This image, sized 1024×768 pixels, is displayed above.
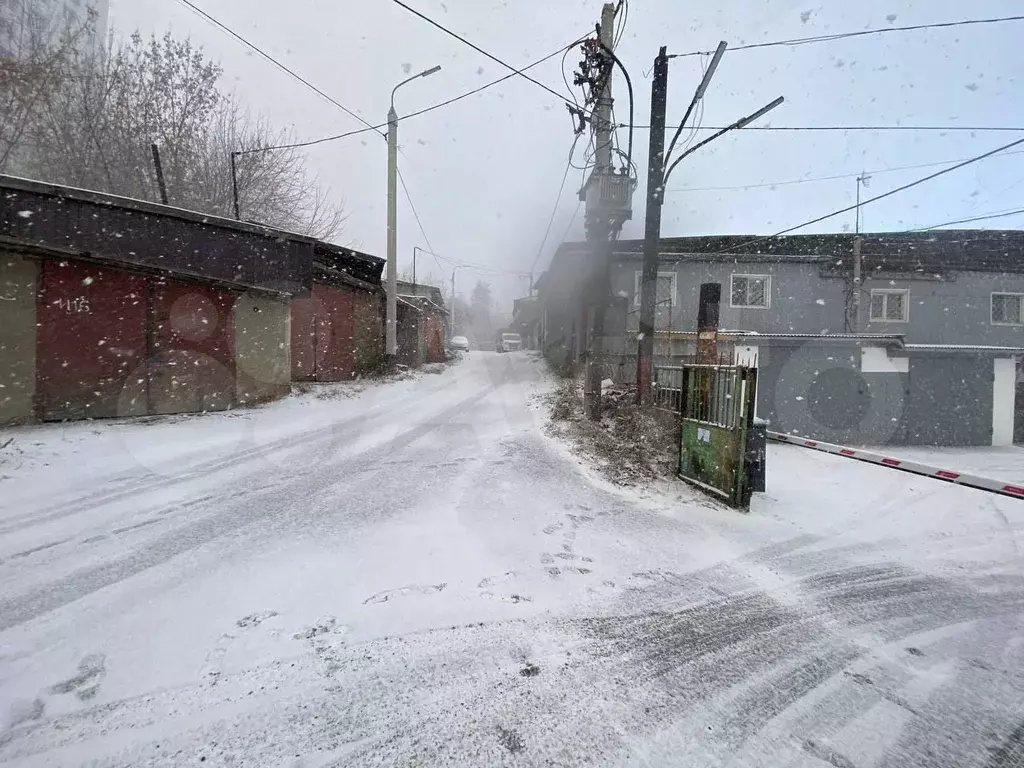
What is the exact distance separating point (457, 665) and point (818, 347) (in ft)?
47.7

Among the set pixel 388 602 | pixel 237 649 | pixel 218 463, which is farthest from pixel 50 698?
pixel 218 463

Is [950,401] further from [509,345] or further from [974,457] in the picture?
[509,345]

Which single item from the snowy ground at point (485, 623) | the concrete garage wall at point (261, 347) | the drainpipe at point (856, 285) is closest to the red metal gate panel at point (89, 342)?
the concrete garage wall at point (261, 347)

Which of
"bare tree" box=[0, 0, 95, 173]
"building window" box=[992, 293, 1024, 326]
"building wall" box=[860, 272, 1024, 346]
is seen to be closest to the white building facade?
"bare tree" box=[0, 0, 95, 173]

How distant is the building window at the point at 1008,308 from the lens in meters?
18.9

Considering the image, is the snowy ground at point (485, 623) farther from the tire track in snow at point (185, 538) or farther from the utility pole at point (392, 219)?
the utility pole at point (392, 219)

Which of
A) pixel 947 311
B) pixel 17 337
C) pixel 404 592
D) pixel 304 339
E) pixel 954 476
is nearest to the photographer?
pixel 404 592

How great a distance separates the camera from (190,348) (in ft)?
29.9

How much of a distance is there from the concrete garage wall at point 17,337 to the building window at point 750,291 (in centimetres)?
1919

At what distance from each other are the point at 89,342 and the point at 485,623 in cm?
886

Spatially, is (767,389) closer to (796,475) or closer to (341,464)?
(796,475)

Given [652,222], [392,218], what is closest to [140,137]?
[392,218]

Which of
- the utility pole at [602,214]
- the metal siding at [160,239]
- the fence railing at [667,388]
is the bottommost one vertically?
the fence railing at [667,388]

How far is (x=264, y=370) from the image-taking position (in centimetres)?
1038
